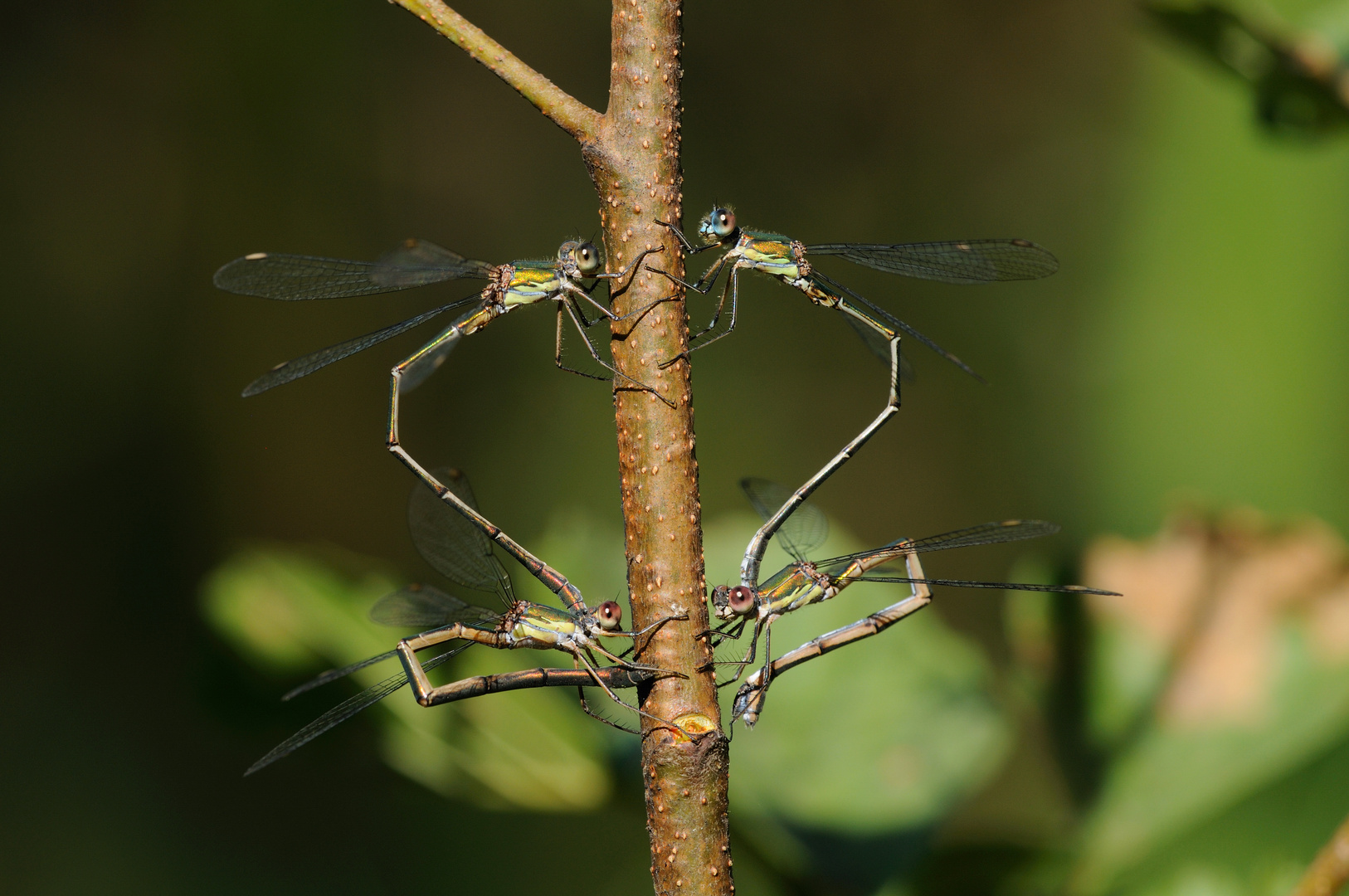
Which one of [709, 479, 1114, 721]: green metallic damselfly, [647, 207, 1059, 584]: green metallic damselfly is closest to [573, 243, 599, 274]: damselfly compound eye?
[647, 207, 1059, 584]: green metallic damselfly

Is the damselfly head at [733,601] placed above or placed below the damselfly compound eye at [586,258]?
below

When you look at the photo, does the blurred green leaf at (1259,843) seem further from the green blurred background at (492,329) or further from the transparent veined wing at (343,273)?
the green blurred background at (492,329)

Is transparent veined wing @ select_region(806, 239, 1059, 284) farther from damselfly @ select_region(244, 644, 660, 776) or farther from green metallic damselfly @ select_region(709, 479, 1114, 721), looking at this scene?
damselfly @ select_region(244, 644, 660, 776)

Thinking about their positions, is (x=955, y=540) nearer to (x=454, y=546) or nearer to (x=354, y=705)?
(x=454, y=546)

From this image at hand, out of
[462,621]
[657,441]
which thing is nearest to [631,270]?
[657,441]

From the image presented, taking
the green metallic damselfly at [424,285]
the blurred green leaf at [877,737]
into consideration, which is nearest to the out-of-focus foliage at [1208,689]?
the blurred green leaf at [877,737]

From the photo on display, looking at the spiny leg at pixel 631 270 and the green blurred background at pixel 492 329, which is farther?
the green blurred background at pixel 492 329

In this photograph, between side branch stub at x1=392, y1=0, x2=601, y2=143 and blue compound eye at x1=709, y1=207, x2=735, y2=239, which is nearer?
side branch stub at x1=392, y1=0, x2=601, y2=143
